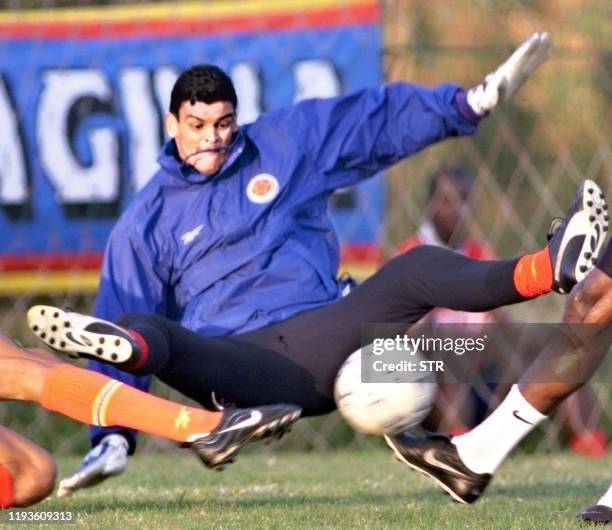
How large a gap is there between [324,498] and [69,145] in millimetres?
4070

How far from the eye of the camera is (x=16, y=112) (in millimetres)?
9719

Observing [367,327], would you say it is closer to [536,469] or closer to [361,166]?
[361,166]

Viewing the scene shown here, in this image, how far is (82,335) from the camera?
205 inches

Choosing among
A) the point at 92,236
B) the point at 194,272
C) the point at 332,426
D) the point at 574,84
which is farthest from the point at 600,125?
the point at 194,272

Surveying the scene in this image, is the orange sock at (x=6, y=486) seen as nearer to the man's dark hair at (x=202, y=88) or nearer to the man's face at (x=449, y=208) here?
the man's dark hair at (x=202, y=88)

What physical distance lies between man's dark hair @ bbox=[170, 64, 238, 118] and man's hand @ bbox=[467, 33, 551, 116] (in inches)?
37.2

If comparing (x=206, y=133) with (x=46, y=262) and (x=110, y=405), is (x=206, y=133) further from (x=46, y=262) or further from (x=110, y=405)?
(x=46, y=262)

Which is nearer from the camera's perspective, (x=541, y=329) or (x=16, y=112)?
(x=16, y=112)

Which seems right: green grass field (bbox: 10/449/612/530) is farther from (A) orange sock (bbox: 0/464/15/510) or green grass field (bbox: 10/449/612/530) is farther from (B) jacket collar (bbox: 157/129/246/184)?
(B) jacket collar (bbox: 157/129/246/184)

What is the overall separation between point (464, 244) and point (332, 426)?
1404 mm

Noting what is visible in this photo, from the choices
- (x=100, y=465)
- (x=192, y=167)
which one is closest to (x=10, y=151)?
(x=192, y=167)

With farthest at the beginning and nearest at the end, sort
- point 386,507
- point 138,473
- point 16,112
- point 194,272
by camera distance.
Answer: point 16,112, point 138,473, point 194,272, point 386,507

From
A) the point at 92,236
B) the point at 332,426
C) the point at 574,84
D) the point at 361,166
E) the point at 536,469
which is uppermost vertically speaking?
the point at 361,166

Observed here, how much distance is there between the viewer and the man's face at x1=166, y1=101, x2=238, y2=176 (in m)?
6.31
